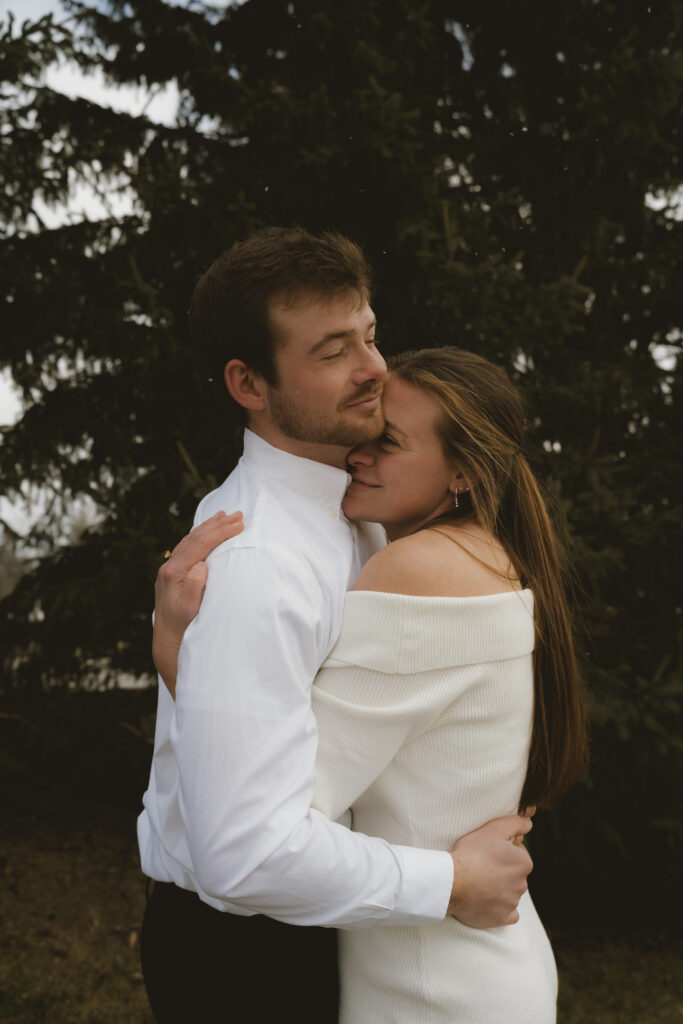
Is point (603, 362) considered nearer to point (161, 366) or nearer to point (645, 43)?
point (645, 43)

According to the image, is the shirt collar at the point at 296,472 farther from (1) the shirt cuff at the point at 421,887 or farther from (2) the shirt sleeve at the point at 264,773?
(1) the shirt cuff at the point at 421,887

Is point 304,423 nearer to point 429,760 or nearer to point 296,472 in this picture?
point 296,472

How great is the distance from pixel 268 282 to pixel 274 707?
3.30ft

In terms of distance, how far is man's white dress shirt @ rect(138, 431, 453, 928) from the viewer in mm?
1333

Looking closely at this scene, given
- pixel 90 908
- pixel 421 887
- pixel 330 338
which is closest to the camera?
pixel 421 887

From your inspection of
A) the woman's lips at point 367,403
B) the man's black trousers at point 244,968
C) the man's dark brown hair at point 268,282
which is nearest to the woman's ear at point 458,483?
the woman's lips at point 367,403

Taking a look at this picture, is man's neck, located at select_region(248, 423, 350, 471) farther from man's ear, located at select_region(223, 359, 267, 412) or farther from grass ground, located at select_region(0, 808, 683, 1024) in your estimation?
grass ground, located at select_region(0, 808, 683, 1024)

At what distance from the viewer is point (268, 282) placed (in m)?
1.84

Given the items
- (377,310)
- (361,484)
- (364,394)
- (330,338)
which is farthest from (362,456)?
(377,310)

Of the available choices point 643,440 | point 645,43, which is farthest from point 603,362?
point 645,43

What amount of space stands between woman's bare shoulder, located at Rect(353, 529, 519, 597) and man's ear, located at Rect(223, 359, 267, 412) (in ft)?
1.75

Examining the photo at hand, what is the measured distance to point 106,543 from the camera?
4.65 meters

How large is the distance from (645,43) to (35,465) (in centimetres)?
450

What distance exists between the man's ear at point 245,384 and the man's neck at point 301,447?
0.06 meters
